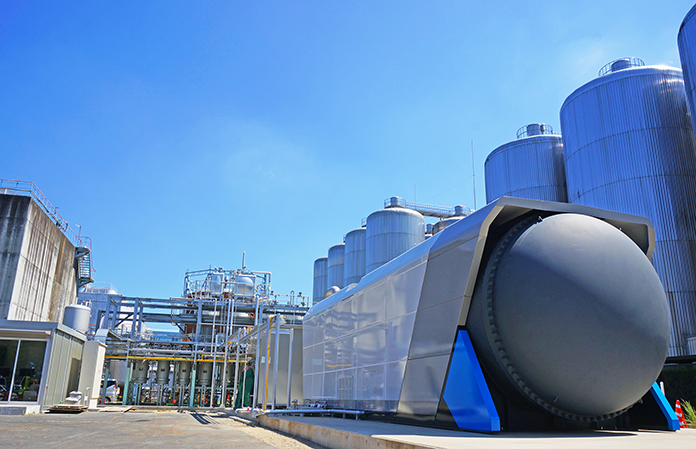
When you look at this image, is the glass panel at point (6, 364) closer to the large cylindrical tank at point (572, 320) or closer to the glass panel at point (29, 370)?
the glass panel at point (29, 370)

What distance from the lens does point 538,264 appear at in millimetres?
7227

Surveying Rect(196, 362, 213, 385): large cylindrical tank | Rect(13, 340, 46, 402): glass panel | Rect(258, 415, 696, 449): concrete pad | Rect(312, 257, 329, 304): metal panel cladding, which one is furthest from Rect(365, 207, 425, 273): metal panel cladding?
Rect(258, 415, 696, 449): concrete pad

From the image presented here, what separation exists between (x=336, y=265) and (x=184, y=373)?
1436 cm

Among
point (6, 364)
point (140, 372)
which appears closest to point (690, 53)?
point (6, 364)

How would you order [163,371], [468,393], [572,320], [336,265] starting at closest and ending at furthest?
1. [572,320]
2. [468,393]
3. [163,371]
4. [336,265]

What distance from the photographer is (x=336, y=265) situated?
42062 millimetres

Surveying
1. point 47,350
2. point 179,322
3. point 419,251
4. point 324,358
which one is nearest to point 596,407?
point 419,251

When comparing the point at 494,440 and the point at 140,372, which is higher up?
the point at 140,372

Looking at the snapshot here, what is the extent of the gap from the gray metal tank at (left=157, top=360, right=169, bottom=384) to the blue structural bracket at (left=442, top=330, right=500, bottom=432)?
30.3 m

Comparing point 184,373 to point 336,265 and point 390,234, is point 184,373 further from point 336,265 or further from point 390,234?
point 390,234

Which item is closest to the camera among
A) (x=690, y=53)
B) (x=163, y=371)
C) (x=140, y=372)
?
(x=690, y=53)

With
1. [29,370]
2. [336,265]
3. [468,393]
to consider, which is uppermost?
[336,265]

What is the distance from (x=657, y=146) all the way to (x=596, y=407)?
16411 millimetres

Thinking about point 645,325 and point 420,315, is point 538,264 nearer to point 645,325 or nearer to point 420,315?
point 645,325
